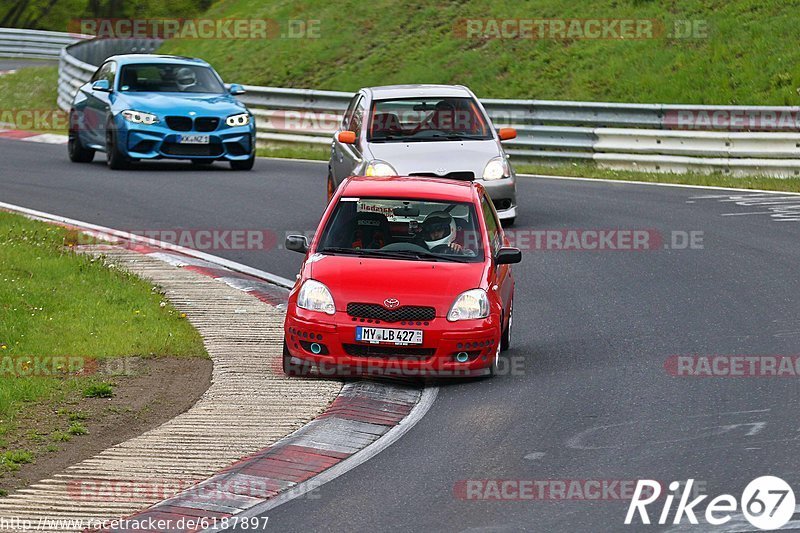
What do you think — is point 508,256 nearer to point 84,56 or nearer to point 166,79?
Answer: point 166,79

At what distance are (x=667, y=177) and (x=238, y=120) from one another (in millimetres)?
6803

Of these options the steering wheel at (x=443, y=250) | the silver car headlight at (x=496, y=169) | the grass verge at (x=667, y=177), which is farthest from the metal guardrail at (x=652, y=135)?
the steering wheel at (x=443, y=250)

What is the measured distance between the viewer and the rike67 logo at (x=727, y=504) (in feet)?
23.1

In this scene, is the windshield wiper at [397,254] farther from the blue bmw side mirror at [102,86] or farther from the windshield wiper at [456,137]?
the blue bmw side mirror at [102,86]

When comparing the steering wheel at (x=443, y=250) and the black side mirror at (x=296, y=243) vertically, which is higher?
the black side mirror at (x=296, y=243)

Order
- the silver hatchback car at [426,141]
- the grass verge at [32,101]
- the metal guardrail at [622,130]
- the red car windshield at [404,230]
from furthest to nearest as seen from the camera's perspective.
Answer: the grass verge at [32,101], the metal guardrail at [622,130], the silver hatchback car at [426,141], the red car windshield at [404,230]

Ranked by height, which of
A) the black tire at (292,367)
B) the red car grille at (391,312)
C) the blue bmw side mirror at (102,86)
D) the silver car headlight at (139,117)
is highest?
the blue bmw side mirror at (102,86)

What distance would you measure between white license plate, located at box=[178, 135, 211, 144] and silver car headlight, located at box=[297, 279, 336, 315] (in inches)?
481

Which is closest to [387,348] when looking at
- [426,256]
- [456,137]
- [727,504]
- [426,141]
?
[426,256]

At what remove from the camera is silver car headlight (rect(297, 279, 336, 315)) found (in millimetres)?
10477

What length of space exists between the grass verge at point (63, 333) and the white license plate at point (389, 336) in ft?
5.06
